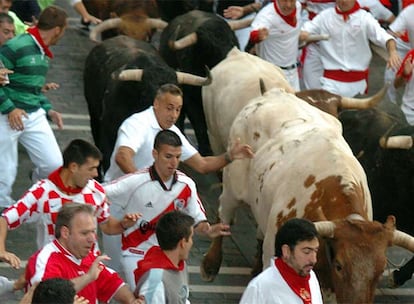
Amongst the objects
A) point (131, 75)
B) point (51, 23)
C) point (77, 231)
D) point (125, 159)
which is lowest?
point (131, 75)

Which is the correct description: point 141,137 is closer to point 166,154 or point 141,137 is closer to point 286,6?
point 166,154

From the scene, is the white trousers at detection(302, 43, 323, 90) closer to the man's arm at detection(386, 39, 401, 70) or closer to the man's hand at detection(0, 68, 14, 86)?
the man's arm at detection(386, 39, 401, 70)

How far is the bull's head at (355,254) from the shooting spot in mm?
8117

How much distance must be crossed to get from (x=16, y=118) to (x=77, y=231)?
3.35 m

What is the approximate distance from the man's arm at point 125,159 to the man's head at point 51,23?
147 centimetres

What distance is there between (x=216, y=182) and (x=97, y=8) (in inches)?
179

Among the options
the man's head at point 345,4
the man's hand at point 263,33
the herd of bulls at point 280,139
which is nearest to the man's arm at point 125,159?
the herd of bulls at point 280,139

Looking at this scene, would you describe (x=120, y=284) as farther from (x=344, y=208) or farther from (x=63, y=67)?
(x=63, y=67)

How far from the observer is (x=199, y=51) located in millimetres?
13242

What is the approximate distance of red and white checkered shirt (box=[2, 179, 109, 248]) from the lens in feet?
25.3

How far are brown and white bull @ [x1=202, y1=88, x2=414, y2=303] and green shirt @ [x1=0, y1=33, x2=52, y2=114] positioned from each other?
1774 millimetres

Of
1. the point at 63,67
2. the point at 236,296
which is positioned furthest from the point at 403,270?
the point at 63,67

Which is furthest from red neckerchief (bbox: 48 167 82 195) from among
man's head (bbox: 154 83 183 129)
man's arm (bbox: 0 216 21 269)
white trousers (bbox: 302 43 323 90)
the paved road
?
white trousers (bbox: 302 43 323 90)

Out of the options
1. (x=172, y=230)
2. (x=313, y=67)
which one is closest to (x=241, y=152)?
(x=172, y=230)
